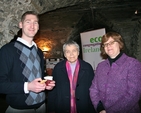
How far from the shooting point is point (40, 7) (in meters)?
2.51

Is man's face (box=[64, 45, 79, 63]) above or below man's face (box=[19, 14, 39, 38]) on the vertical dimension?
below

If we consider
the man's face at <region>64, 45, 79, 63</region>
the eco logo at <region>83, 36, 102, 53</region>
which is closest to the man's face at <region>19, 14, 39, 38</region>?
the man's face at <region>64, 45, 79, 63</region>

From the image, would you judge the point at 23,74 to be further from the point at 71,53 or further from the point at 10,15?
the point at 10,15

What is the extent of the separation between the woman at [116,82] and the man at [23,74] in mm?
573

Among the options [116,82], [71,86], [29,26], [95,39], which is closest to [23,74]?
[29,26]

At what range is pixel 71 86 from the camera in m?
1.96

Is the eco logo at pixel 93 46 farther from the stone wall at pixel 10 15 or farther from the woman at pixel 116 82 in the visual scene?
the woman at pixel 116 82

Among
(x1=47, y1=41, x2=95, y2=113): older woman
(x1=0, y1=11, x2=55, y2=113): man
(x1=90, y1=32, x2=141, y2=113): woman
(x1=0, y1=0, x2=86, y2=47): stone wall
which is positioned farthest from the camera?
(x1=0, y1=0, x2=86, y2=47): stone wall

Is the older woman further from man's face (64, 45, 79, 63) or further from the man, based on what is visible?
the man

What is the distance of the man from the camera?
1.46m

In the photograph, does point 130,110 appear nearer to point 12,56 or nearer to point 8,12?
point 12,56

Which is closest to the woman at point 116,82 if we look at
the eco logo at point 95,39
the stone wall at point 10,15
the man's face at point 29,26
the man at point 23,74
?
the man at point 23,74

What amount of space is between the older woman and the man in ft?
0.94

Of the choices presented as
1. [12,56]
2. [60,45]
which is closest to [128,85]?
[12,56]
